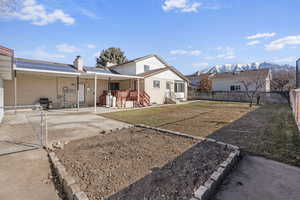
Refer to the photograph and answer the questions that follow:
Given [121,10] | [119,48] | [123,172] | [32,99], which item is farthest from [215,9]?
[119,48]

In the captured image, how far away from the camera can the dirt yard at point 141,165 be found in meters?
2.13

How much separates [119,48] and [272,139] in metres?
36.4

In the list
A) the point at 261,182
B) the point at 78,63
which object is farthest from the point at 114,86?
the point at 261,182

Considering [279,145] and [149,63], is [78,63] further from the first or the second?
[279,145]

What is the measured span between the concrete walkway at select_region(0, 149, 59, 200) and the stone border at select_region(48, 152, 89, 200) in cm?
13

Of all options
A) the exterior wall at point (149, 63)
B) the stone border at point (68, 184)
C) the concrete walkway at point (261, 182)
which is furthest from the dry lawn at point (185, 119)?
the exterior wall at point (149, 63)

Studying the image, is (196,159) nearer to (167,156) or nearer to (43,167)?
(167,156)

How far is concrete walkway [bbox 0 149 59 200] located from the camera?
2.09 metres

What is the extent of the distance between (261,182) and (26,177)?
13.4 feet

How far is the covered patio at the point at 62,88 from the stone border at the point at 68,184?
7890 millimetres

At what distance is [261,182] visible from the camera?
2.48 meters

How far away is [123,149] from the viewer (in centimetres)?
371

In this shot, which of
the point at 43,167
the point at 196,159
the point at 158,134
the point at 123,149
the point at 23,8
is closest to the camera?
the point at 43,167

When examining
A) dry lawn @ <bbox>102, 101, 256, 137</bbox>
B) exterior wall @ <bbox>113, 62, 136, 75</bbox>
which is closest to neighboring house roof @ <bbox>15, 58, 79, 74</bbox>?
dry lawn @ <bbox>102, 101, 256, 137</bbox>
